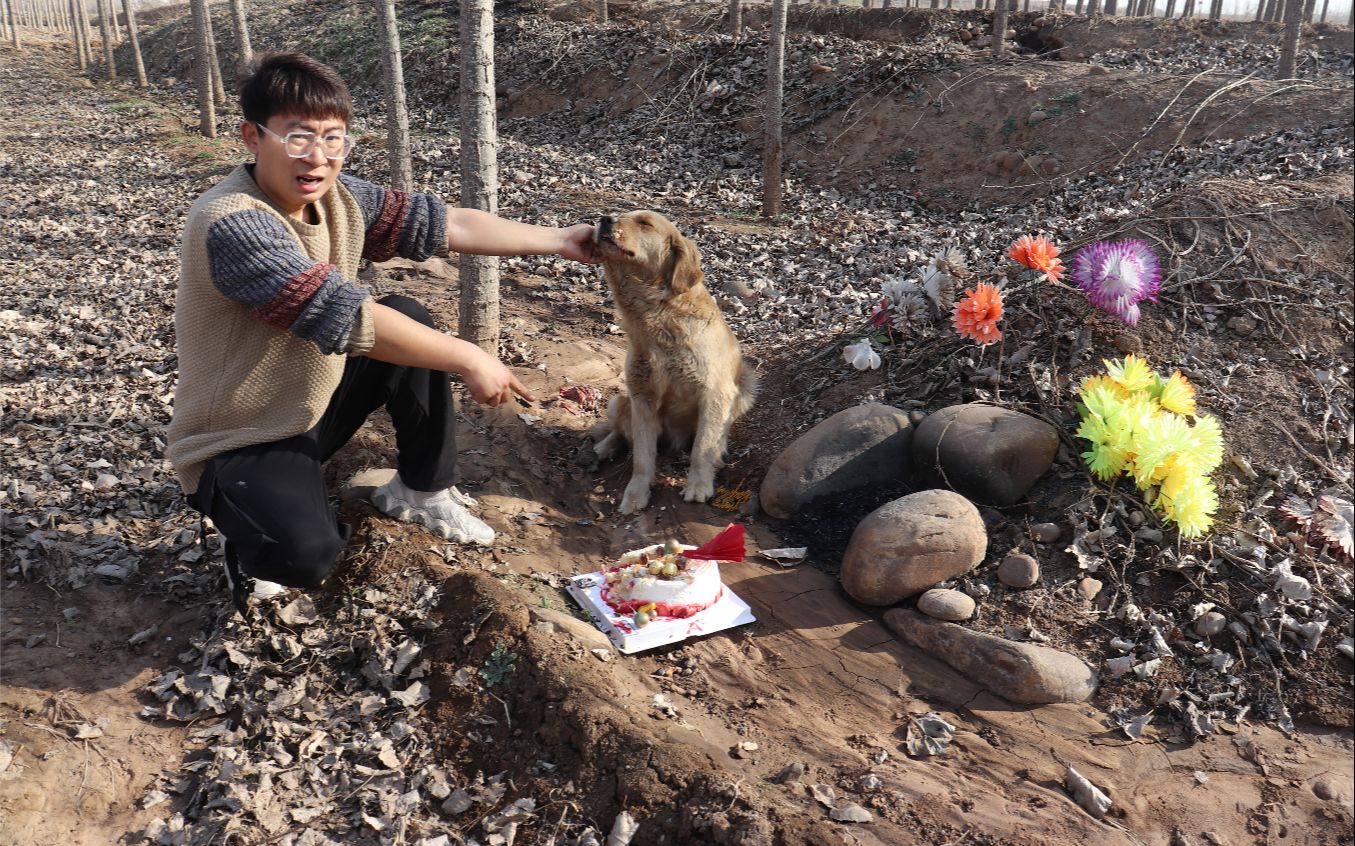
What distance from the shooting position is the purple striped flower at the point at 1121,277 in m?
4.52

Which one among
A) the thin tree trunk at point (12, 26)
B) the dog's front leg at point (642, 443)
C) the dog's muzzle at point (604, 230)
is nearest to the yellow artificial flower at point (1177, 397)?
the dog's front leg at point (642, 443)

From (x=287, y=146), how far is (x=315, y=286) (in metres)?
0.56

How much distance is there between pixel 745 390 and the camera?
5.60m

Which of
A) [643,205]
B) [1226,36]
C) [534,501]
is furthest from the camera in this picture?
[1226,36]

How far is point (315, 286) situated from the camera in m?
2.81

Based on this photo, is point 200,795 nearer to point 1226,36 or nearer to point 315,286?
point 315,286

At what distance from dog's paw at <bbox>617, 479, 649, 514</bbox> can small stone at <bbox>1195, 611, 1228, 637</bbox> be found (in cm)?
281

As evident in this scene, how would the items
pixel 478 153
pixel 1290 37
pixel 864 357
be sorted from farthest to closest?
1. pixel 1290 37
2. pixel 478 153
3. pixel 864 357

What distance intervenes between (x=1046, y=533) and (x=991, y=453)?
1.51 feet

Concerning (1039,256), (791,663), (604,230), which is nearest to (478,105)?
(604,230)

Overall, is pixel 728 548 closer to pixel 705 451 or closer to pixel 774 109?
pixel 705 451

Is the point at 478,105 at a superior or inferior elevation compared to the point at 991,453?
superior

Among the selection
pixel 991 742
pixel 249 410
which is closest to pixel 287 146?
pixel 249 410

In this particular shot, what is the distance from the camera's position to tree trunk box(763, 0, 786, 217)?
973 cm
